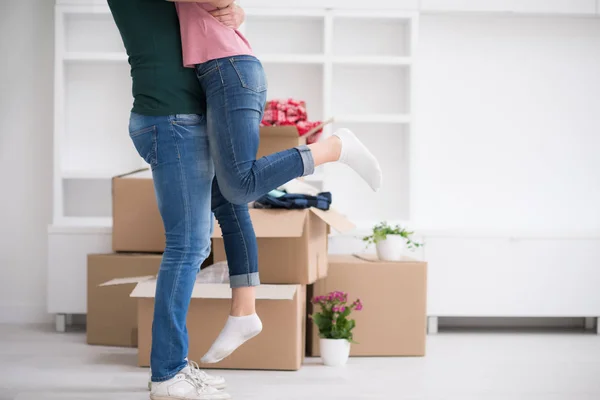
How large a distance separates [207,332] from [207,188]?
2.73 ft

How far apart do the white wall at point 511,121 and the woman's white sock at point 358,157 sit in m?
1.92

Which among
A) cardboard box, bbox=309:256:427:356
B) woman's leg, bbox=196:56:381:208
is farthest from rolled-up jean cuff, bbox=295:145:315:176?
cardboard box, bbox=309:256:427:356

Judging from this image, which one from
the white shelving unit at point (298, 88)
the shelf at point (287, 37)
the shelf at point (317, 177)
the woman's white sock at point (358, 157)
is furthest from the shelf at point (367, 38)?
the woman's white sock at point (358, 157)

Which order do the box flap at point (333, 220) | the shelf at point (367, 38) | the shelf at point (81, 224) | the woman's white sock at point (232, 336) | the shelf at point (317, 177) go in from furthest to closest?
the shelf at point (367, 38) < the shelf at point (317, 177) < the shelf at point (81, 224) < the box flap at point (333, 220) < the woman's white sock at point (232, 336)

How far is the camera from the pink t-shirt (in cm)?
180

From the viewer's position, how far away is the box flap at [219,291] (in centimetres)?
245

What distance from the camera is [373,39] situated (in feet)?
12.5

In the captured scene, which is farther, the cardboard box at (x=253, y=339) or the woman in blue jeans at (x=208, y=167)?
the cardboard box at (x=253, y=339)

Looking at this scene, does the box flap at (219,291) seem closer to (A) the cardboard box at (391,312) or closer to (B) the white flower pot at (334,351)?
(B) the white flower pot at (334,351)

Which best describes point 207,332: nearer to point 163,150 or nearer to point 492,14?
point 163,150

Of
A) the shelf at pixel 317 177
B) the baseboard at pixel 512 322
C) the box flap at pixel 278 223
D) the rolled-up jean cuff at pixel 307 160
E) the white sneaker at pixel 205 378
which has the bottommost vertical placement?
the baseboard at pixel 512 322

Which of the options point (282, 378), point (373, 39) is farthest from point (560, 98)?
point (282, 378)

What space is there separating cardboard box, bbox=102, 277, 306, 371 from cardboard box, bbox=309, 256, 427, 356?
29 cm

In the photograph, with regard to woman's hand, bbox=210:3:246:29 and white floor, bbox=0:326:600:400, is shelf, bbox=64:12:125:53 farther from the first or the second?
woman's hand, bbox=210:3:246:29
